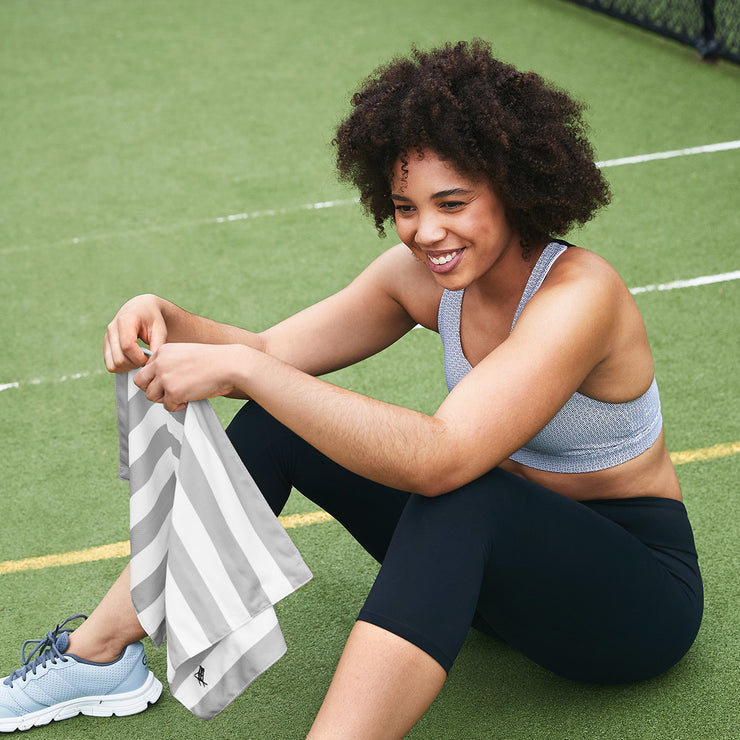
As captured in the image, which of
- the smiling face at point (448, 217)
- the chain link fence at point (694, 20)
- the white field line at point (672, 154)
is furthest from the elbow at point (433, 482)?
the chain link fence at point (694, 20)

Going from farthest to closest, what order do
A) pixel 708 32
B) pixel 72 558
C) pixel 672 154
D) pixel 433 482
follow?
pixel 708 32 < pixel 672 154 < pixel 72 558 < pixel 433 482

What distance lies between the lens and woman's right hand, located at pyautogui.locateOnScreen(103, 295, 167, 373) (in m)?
2.00

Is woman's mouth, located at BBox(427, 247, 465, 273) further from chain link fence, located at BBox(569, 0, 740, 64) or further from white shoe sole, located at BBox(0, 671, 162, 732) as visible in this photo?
chain link fence, located at BBox(569, 0, 740, 64)

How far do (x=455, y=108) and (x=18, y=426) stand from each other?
7.04ft

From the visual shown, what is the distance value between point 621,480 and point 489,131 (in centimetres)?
71

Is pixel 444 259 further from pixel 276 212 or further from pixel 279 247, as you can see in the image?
pixel 276 212

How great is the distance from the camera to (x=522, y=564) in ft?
5.79

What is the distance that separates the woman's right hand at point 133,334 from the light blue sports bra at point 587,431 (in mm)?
682

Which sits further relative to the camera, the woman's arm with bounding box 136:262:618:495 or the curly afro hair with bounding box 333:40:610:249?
the curly afro hair with bounding box 333:40:610:249

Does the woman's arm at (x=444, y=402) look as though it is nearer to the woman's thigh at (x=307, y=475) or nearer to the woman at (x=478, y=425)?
the woman at (x=478, y=425)

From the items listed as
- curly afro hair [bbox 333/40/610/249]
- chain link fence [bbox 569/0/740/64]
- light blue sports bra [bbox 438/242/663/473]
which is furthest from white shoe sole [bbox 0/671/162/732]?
chain link fence [bbox 569/0/740/64]

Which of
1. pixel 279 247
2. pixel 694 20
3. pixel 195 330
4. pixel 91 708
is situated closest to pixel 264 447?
pixel 195 330

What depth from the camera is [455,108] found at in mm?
1862

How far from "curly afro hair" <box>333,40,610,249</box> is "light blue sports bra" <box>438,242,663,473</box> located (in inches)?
4.9
